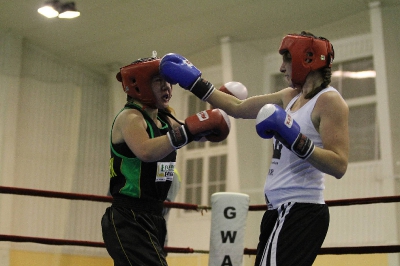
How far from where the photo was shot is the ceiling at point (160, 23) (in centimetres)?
612

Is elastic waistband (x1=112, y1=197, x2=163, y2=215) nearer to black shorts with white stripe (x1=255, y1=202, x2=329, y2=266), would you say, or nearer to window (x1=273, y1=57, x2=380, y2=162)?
black shorts with white stripe (x1=255, y1=202, x2=329, y2=266)

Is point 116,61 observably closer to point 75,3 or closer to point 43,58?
point 43,58

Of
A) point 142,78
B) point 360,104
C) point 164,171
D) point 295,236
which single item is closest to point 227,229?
point 164,171

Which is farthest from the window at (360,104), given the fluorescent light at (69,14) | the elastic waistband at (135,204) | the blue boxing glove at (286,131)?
the blue boxing glove at (286,131)

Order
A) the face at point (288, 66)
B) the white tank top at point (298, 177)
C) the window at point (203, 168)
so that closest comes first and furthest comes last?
the white tank top at point (298, 177) < the face at point (288, 66) < the window at point (203, 168)

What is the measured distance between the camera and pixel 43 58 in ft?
24.5

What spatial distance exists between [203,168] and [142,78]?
18.6ft

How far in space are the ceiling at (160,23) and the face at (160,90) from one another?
4133mm

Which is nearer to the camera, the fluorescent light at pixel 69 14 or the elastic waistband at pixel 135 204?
the elastic waistband at pixel 135 204

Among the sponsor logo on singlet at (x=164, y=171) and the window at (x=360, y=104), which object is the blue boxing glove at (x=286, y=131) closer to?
the sponsor logo on singlet at (x=164, y=171)

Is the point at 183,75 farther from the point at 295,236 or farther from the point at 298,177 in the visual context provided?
the point at 295,236

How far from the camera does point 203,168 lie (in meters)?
7.66

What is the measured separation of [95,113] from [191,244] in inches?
91.2

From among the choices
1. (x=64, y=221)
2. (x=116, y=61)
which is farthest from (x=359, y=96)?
(x=64, y=221)
